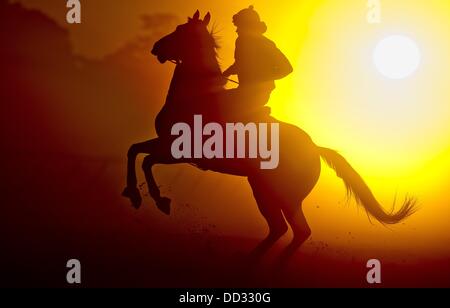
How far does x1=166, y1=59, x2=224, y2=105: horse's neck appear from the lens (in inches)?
136

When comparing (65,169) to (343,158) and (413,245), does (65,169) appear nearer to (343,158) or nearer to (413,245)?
(343,158)

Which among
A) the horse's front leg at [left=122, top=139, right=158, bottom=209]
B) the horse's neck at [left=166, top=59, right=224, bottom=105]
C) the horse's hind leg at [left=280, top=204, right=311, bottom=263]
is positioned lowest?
the horse's hind leg at [left=280, top=204, right=311, bottom=263]

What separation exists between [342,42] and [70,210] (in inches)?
62.9

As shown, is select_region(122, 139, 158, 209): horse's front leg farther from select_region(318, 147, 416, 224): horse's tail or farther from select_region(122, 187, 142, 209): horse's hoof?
select_region(318, 147, 416, 224): horse's tail

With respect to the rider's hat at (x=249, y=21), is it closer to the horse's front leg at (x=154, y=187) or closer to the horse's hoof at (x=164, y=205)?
the horse's front leg at (x=154, y=187)

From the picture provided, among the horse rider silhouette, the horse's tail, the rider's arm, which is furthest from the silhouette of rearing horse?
the rider's arm

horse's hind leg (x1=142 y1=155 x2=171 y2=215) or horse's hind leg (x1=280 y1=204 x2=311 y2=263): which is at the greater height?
horse's hind leg (x1=142 y1=155 x2=171 y2=215)

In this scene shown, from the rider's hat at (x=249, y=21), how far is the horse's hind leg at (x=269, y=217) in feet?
2.54

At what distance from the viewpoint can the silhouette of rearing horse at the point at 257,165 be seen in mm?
3436

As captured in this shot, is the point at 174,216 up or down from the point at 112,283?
A: up

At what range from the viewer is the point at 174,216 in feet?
11.3

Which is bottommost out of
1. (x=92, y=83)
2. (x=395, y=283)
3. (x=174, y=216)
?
(x=395, y=283)

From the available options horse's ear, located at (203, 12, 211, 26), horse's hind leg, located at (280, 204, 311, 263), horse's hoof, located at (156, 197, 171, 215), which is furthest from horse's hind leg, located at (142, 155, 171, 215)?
horse's ear, located at (203, 12, 211, 26)

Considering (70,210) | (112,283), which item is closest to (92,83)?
(70,210)
